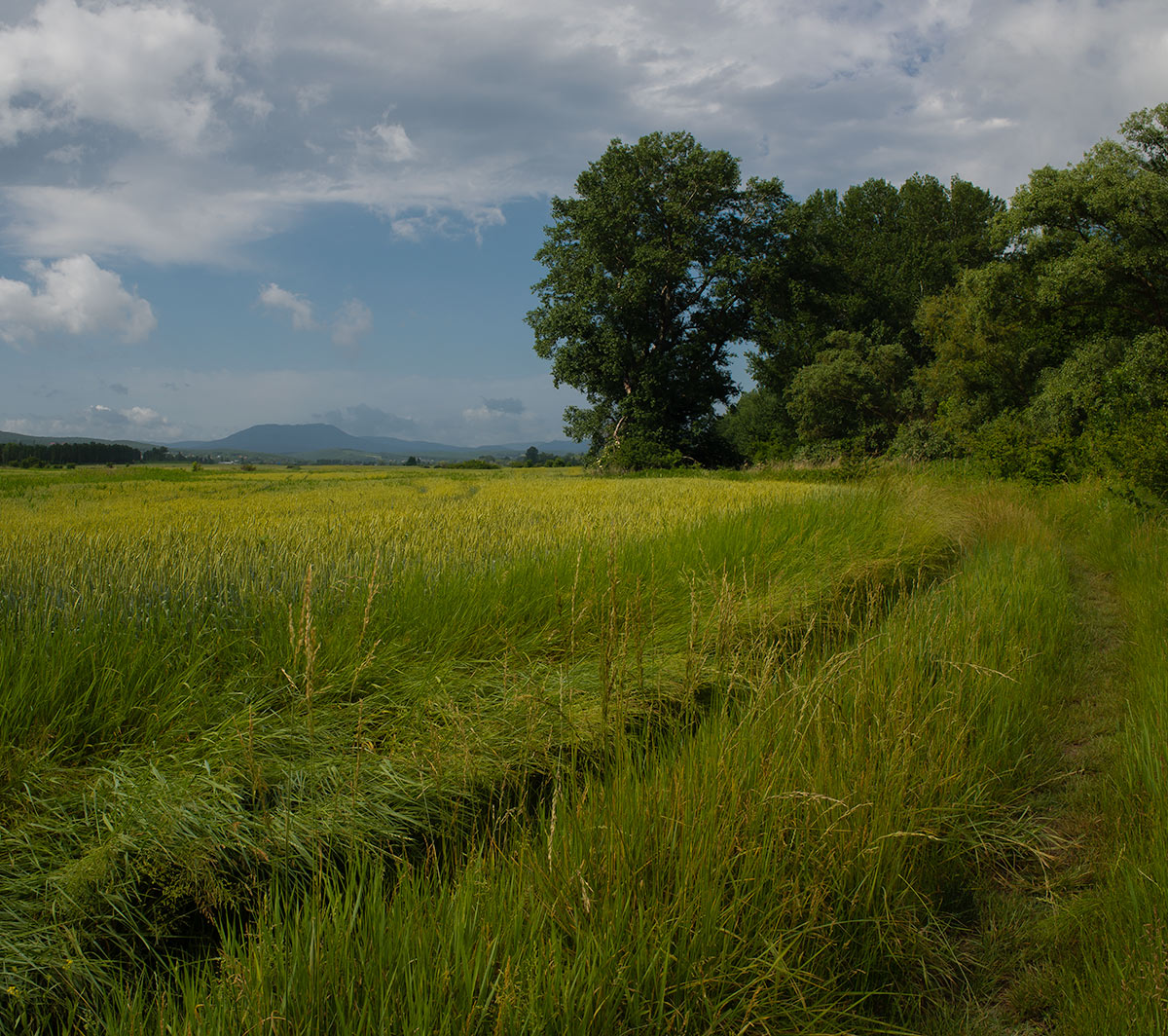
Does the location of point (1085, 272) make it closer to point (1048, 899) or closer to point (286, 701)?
point (1048, 899)

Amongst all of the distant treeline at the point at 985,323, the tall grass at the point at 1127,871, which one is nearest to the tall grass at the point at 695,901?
the tall grass at the point at 1127,871

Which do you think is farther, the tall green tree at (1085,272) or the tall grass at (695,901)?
the tall green tree at (1085,272)

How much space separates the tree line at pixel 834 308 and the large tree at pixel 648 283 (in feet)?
0.31

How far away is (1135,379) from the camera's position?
1627cm

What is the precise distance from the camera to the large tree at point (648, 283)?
28.0 m

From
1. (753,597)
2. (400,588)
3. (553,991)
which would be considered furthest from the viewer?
(753,597)

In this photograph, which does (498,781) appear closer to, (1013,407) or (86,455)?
(1013,407)

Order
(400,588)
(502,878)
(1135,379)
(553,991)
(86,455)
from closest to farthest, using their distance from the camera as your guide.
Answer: (553,991), (502,878), (400,588), (1135,379), (86,455)

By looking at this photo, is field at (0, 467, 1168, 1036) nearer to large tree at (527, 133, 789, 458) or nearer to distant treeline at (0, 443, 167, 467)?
large tree at (527, 133, 789, 458)

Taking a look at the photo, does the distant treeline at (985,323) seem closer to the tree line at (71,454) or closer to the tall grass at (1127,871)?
the tall grass at (1127,871)

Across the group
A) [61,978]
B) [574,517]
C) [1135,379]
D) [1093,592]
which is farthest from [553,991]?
[1135,379]

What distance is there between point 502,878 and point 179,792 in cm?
129

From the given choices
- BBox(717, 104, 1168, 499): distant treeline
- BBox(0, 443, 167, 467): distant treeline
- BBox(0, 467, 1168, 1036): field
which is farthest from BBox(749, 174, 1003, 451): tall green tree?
BBox(0, 443, 167, 467): distant treeline

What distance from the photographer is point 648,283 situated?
2736 cm
